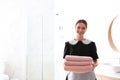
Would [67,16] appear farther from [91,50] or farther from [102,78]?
[91,50]

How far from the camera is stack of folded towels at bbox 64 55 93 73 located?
59.1 inches

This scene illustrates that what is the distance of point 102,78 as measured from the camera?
2.38m

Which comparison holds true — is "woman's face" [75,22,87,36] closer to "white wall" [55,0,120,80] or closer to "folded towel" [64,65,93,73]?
"folded towel" [64,65,93,73]

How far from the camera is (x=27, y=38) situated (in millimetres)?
3848

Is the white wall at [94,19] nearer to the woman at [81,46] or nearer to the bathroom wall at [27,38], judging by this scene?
the bathroom wall at [27,38]

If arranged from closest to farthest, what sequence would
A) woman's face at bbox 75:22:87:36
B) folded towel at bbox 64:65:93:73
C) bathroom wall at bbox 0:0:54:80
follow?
folded towel at bbox 64:65:93:73 < woman's face at bbox 75:22:87:36 < bathroom wall at bbox 0:0:54:80

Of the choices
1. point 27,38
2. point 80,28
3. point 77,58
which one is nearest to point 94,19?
point 27,38

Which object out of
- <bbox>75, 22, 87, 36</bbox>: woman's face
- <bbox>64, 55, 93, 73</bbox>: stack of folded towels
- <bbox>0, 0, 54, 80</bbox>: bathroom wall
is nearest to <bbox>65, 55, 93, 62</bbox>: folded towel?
<bbox>64, 55, 93, 73</bbox>: stack of folded towels

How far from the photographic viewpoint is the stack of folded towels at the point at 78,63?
4.92ft

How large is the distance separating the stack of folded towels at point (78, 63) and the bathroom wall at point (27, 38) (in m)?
2.30

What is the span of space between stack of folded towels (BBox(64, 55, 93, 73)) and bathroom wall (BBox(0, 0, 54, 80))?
2.30m

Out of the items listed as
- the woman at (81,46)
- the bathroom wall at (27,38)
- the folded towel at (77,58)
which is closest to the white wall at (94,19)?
the bathroom wall at (27,38)

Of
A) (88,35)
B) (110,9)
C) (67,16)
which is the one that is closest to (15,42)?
(67,16)

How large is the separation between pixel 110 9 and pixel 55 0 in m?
1.22
